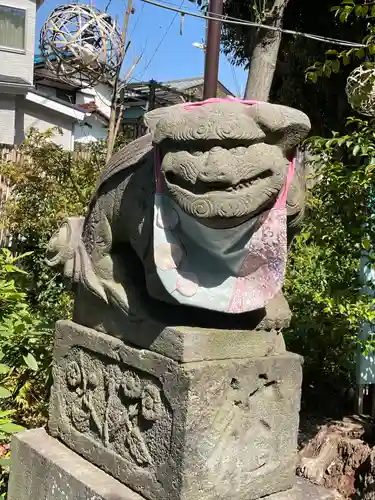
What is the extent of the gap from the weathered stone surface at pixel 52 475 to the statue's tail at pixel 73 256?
533mm

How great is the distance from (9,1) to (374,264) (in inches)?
340

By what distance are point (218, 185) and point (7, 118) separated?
8330mm

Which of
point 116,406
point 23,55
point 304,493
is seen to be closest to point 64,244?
point 116,406

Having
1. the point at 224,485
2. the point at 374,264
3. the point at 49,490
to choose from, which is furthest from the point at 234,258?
the point at 374,264

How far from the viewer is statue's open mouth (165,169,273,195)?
Answer: 1300mm

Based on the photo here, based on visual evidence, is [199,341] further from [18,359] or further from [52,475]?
[18,359]

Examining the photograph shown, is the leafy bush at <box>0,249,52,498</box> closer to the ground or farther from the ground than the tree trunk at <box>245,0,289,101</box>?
closer to the ground

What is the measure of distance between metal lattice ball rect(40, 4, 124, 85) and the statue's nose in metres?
3.64

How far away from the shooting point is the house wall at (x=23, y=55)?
8.91 meters

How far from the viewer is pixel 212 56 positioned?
3600 mm

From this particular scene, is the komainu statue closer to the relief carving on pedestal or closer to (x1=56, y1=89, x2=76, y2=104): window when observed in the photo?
the relief carving on pedestal

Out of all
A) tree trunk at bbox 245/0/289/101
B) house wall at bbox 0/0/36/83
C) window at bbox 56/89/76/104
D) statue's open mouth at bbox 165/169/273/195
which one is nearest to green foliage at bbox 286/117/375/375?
statue's open mouth at bbox 165/169/273/195

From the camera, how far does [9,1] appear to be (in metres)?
9.11

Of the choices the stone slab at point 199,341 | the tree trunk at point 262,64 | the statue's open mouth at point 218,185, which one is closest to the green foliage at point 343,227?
the stone slab at point 199,341
